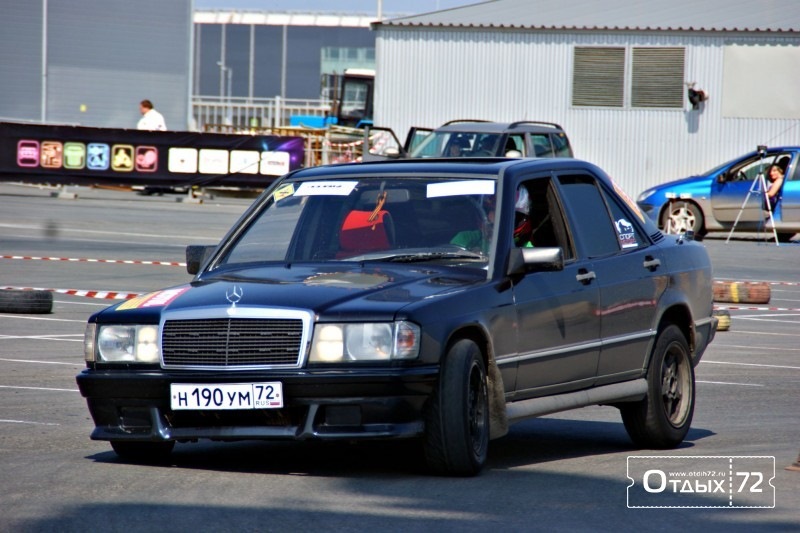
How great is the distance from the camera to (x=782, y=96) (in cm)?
3706

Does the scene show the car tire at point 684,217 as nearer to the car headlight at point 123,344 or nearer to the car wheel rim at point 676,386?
the car wheel rim at point 676,386

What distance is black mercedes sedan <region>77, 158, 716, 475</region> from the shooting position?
6309mm

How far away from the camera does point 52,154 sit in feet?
106

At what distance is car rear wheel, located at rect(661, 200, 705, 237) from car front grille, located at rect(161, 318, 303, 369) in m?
21.5

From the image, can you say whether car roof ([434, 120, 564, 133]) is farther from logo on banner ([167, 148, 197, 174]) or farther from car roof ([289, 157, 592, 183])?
car roof ([289, 157, 592, 183])

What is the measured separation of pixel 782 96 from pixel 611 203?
99.2ft

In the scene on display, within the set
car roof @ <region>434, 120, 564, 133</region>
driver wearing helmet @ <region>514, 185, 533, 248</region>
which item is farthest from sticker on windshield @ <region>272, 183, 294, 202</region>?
car roof @ <region>434, 120, 564, 133</region>

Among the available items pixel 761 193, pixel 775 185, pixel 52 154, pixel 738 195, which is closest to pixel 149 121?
pixel 52 154

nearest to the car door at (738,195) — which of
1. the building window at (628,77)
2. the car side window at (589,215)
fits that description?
the building window at (628,77)

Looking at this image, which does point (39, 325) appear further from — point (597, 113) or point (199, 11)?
point (199, 11)

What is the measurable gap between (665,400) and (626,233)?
0.97m

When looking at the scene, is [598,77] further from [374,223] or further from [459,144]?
[374,223]

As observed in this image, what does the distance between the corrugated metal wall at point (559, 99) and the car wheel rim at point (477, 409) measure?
1255 inches

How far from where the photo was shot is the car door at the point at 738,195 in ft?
88.0
